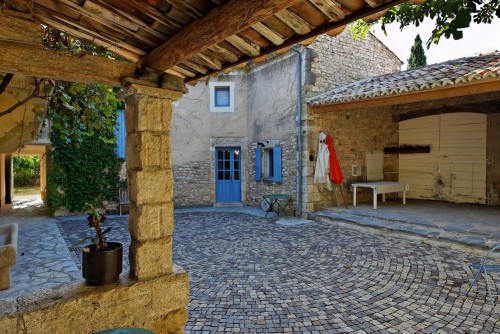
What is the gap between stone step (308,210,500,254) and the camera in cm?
525

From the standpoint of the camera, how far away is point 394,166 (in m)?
10.4

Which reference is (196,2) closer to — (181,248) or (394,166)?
(181,248)

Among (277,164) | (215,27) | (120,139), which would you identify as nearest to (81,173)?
(120,139)

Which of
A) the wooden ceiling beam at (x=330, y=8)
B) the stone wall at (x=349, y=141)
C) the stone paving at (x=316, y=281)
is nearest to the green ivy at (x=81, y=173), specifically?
the stone paving at (x=316, y=281)

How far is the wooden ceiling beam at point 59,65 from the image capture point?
1856 mm

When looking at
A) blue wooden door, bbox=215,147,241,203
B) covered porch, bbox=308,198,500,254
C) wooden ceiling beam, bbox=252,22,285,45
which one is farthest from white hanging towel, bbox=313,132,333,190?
wooden ceiling beam, bbox=252,22,285,45

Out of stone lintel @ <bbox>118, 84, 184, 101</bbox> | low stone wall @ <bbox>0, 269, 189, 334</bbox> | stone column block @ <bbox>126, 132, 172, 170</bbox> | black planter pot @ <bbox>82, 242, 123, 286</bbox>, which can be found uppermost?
stone lintel @ <bbox>118, 84, 184, 101</bbox>

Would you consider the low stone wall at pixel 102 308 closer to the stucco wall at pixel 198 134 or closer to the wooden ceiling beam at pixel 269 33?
the wooden ceiling beam at pixel 269 33

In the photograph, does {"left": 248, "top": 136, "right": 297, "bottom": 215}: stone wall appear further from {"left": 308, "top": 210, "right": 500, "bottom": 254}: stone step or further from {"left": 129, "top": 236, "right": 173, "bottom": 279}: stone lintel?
{"left": 129, "top": 236, "right": 173, "bottom": 279}: stone lintel

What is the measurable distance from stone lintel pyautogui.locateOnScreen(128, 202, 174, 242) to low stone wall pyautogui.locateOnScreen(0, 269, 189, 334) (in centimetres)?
35

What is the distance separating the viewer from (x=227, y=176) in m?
11.1

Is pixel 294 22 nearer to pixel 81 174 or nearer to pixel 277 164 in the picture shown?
pixel 277 164

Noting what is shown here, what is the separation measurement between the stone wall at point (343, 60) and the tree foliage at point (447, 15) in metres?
4.62

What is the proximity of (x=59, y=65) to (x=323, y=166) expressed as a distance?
22.8 ft
